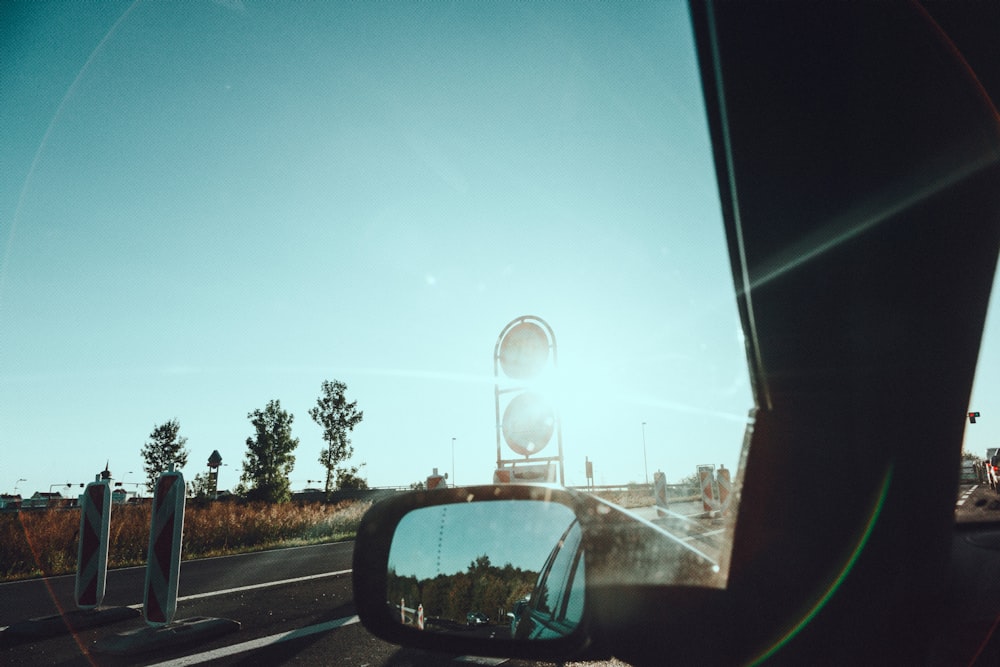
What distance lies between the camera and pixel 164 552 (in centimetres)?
598

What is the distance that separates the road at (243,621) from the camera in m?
5.11

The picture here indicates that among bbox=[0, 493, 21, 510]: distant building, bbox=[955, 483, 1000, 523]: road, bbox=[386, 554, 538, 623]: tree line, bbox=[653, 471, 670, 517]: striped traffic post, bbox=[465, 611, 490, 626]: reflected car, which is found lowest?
bbox=[0, 493, 21, 510]: distant building

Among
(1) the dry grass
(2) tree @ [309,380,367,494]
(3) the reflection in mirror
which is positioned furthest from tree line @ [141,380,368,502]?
(3) the reflection in mirror

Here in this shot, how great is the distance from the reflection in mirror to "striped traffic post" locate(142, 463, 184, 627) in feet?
16.0

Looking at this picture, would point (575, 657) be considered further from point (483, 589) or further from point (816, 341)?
point (816, 341)

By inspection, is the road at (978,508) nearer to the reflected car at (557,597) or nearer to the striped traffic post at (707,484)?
the reflected car at (557,597)

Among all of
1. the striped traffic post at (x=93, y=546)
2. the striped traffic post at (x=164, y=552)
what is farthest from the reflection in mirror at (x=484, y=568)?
the striped traffic post at (x=93, y=546)

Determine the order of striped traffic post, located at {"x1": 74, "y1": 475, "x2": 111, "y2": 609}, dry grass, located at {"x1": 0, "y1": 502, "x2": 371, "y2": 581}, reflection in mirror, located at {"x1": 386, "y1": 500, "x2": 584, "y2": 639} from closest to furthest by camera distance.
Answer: reflection in mirror, located at {"x1": 386, "y1": 500, "x2": 584, "y2": 639}
striped traffic post, located at {"x1": 74, "y1": 475, "x2": 111, "y2": 609}
dry grass, located at {"x1": 0, "y1": 502, "x2": 371, "y2": 581}

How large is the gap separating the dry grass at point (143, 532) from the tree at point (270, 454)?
2950cm

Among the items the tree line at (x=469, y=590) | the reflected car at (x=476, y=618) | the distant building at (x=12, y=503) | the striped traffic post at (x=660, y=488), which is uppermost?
the tree line at (x=469, y=590)

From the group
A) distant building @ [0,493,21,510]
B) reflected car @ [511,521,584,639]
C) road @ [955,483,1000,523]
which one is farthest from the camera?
distant building @ [0,493,21,510]

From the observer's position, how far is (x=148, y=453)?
61.6 m

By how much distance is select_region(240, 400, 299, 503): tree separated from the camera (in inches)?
2183

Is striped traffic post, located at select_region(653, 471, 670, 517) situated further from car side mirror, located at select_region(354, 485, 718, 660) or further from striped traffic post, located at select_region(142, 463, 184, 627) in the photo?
car side mirror, located at select_region(354, 485, 718, 660)
